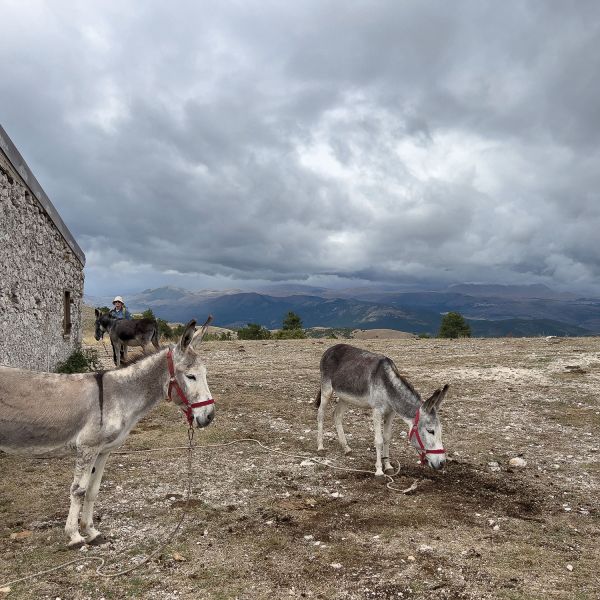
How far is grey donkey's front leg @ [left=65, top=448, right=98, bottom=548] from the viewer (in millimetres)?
6328

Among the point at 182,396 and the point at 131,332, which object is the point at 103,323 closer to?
the point at 131,332

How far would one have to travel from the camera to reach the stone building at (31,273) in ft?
39.3

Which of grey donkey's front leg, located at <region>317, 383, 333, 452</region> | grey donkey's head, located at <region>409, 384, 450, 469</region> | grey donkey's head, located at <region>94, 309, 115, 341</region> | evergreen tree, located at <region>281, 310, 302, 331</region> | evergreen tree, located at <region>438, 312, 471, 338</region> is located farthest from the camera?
evergreen tree, located at <region>438, 312, 471, 338</region>

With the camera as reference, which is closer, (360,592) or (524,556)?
(360,592)

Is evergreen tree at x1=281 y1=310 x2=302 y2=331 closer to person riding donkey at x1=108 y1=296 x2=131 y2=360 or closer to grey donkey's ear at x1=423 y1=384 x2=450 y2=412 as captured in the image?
person riding donkey at x1=108 y1=296 x2=131 y2=360

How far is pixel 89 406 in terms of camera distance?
6469mm

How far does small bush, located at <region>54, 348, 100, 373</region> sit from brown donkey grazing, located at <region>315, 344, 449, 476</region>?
37.1ft

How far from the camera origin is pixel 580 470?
9.50 meters

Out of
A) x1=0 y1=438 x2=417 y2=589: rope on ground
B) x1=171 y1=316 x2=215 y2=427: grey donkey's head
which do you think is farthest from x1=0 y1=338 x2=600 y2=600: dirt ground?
x1=171 y1=316 x2=215 y2=427: grey donkey's head

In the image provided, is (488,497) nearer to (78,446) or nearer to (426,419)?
(426,419)

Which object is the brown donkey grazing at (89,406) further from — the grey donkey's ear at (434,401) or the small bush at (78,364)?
the small bush at (78,364)

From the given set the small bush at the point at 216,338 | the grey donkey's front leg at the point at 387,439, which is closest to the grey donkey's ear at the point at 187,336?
the grey donkey's front leg at the point at 387,439

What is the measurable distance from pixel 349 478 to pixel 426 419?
2109 millimetres

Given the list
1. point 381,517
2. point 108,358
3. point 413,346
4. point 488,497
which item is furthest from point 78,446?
point 413,346
